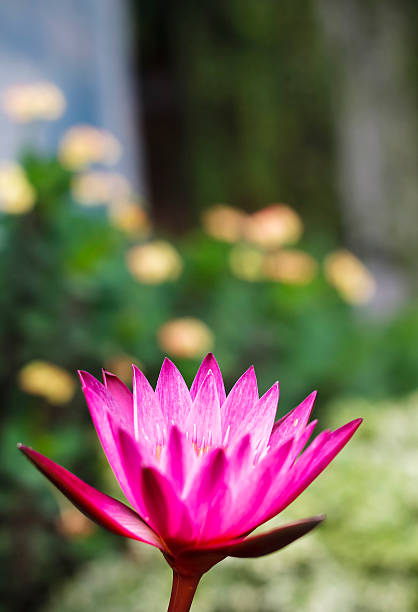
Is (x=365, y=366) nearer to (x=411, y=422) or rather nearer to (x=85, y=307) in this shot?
(x=411, y=422)

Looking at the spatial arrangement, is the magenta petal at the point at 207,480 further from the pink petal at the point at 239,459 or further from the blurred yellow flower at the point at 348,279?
the blurred yellow flower at the point at 348,279

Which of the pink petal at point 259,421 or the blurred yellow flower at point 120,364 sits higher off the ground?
the pink petal at point 259,421

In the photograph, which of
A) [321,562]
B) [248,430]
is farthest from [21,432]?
[248,430]

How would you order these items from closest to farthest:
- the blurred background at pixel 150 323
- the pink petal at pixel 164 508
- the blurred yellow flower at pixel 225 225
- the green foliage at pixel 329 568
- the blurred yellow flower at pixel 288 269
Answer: the pink petal at pixel 164 508
the green foliage at pixel 329 568
the blurred background at pixel 150 323
the blurred yellow flower at pixel 288 269
the blurred yellow flower at pixel 225 225

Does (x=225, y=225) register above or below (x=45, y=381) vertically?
above

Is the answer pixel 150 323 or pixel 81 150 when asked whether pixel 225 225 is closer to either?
pixel 150 323

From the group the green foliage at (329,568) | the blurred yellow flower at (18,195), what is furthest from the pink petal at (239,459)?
the blurred yellow flower at (18,195)

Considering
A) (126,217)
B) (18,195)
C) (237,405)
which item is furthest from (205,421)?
(126,217)
